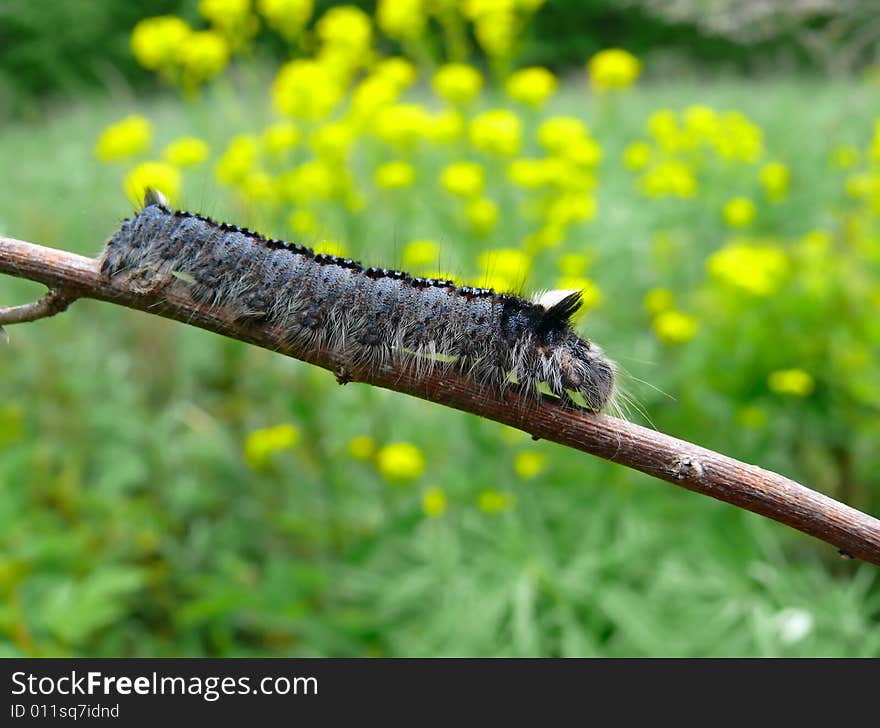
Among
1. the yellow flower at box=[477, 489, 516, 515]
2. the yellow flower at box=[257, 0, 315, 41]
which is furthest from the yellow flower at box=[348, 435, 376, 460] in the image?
the yellow flower at box=[257, 0, 315, 41]

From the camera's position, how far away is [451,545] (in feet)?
15.1

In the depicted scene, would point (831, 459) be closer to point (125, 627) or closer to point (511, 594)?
point (511, 594)

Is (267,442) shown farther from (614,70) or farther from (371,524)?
(614,70)

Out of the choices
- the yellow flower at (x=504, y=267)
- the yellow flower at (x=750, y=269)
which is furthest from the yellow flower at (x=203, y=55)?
the yellow flower at (x=750, y=269)

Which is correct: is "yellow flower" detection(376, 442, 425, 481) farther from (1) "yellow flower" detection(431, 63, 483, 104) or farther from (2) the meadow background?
(1) "yellow flower" detection(431, 63, 483, 104)

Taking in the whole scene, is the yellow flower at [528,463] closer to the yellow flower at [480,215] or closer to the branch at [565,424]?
the yellow flower at [480,215]

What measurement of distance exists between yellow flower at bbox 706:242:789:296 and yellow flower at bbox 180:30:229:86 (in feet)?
10.0

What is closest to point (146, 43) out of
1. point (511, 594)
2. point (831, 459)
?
point (511, 594)

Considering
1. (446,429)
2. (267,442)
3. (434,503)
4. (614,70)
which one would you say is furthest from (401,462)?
(614,70)

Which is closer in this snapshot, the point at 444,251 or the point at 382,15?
the point at 444,251

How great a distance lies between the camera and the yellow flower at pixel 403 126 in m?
4.94

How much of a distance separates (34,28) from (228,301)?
1106 inches

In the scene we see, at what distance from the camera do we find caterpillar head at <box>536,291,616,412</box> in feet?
8.05

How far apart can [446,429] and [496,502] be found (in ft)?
3.30
